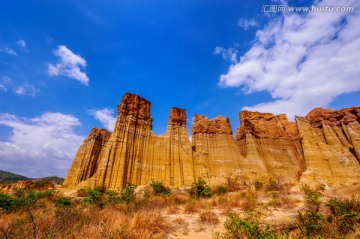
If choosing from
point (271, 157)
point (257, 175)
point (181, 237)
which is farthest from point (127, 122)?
point (271, 157)

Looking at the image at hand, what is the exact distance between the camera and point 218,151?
4031cm

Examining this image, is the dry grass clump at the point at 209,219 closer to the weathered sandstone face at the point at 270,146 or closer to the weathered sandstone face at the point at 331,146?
the weathered sandstone face at the point at 270,146

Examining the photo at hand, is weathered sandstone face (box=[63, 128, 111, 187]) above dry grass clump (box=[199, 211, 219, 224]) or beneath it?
above

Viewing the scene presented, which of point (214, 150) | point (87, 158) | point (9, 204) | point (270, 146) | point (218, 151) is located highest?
point (270, 146)

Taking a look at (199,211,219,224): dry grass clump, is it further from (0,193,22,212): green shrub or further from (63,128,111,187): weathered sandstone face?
(63,128,111,187): weathered sandstone face

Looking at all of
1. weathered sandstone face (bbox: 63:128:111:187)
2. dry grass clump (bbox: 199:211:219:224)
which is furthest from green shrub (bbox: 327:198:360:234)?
weathered sandstone face (bbox: 63:128:111:187)

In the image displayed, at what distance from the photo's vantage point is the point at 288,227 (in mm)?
6141

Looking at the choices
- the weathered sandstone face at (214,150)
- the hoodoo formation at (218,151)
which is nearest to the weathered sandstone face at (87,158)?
the hoodoo formation at (218,151)

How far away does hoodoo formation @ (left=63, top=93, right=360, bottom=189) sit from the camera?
32.6m

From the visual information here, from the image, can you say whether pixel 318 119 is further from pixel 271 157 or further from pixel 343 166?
pixel 271 157

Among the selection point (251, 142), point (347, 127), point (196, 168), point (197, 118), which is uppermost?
point (197, 118)

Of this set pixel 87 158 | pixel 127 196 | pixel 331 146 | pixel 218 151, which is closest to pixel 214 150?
pixel 218 151

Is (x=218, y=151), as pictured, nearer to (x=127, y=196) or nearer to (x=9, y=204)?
(x=127, y=196)

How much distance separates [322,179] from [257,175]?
37.8 feet
